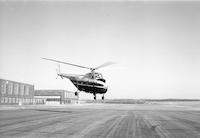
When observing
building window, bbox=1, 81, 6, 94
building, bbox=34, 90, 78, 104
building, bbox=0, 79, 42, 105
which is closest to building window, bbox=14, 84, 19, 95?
building, bbox=0, 79, 42, 105

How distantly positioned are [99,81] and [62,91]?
4453 inches

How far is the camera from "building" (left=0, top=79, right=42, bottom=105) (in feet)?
275

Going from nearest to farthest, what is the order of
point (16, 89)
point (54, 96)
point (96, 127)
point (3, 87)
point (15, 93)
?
point (96, 127), point (3, 87), point (15, 93), point (16, 89), point (54, 96)

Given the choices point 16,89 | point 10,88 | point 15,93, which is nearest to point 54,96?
point 16,89

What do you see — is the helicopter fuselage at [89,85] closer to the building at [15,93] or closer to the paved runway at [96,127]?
the paved runway at [96,127]

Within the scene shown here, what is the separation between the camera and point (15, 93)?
93562 millimetres

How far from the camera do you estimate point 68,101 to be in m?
153

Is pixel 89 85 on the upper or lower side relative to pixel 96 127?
upper

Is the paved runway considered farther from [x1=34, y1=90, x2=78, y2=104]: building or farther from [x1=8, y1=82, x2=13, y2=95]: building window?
[x1=34, y1=90, x2=78, y2=104]: building

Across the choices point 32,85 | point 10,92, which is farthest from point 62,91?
Result: point 10,92

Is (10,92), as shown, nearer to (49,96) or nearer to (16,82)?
(16,82)

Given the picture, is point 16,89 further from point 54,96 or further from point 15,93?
point 54,96

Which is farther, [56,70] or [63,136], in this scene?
[56,70]

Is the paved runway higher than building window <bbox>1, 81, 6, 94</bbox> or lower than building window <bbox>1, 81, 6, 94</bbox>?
lower
